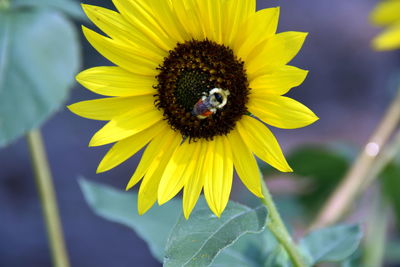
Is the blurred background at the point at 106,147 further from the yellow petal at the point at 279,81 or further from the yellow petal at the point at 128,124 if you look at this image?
the yellow petal at the point at 279,81

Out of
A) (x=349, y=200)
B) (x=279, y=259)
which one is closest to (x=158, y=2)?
(x=279, y=259)

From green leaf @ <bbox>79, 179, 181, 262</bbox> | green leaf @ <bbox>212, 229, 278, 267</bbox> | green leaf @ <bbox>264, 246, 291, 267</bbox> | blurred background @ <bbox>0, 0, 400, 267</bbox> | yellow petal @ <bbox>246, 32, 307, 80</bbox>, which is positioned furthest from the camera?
blurred background @ <bbox>0, 0, 400, 267</bbox>

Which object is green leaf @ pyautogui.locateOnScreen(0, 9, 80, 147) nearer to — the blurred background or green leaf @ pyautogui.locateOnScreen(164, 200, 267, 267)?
green leaf @ pyautogui.locateOnScreen(164, 200, 267, 267)

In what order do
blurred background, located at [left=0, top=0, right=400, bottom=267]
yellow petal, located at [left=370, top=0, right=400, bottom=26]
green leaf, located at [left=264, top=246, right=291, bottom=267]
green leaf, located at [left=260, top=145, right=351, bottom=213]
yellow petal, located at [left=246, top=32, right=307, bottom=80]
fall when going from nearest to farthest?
1. yellow petal, located at [left=246, top=32, right=307, bottom=80]
2. green leaf, located at [left=264, top=246, right=291, bottom=267]
3. yellow petal, located at [left=370, top=0, right=400, bottom=26]
4. green leaf, located at [left=260, top=145, right=351, bottom=213]
5. blurred background, located at [left=0, top=0, right=400, bottom=267]

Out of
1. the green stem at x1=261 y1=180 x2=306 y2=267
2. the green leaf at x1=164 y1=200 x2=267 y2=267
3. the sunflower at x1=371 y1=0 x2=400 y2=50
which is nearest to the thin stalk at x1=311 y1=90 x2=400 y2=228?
the sunflower at x1=371 y1=0 x2=400 y2=50

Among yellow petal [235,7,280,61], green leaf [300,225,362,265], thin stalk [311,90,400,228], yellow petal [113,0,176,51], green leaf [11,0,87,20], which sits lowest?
thin stalk [311,90,400,228]

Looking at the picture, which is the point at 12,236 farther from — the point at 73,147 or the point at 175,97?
the point at 175,97
